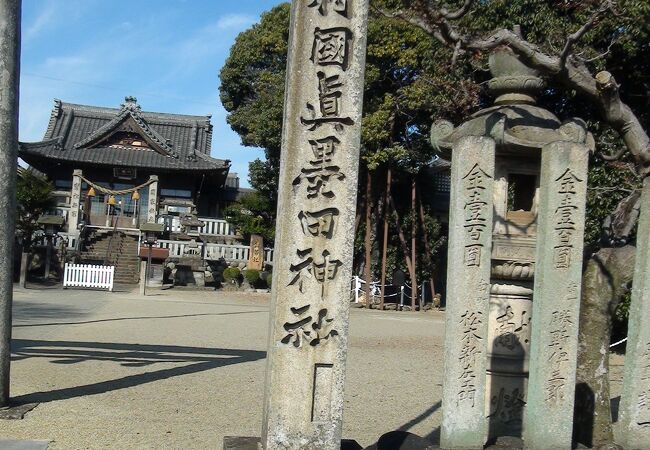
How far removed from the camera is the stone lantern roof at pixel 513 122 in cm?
540

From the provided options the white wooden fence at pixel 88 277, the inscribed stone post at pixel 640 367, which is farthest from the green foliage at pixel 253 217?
the inscribed stone post at pixel 640 367

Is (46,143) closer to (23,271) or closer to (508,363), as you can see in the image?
(23,271)

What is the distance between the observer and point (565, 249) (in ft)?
15.4

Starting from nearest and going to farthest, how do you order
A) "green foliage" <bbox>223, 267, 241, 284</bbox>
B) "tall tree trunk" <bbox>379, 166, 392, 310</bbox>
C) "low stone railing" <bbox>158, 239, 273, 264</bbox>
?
"tall tree trunk" <bbox>379, 166, 392, 310</bbox> → "green foliage" <bbox>223, 267, 241, 284</bbox> → "low stone railing" <bbox>158, 239, 273, 264</bbox>

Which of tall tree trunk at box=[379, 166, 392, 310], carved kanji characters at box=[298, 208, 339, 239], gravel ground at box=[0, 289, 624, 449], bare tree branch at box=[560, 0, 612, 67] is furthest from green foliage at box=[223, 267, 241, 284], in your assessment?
carved kanji characters at box=[298, 208, 339, 239]

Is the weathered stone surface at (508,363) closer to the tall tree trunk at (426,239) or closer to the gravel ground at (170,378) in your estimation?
the gravel ground at (170,378)

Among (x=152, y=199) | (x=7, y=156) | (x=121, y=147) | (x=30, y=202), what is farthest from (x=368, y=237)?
(x=7, y=156)

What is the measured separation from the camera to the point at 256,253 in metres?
28.0

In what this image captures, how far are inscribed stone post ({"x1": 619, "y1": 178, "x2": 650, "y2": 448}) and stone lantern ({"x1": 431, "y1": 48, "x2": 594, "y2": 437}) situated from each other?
781mm

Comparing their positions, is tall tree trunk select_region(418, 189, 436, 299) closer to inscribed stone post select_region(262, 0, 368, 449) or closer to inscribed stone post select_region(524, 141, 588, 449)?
inscribed stone post select_region(524, 141, 588, 449)

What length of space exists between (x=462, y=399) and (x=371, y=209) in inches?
807

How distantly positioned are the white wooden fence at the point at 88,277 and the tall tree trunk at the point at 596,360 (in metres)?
21.3

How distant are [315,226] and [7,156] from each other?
12.4 ft

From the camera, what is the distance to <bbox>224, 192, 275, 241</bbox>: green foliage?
29547mm
